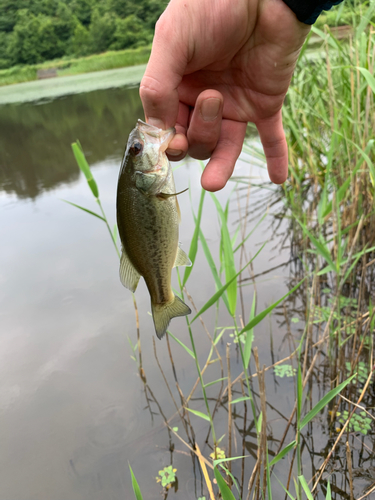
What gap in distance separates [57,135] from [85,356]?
888 centimetres

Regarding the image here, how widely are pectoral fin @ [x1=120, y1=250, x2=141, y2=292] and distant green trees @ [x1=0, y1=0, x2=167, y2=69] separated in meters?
37.2

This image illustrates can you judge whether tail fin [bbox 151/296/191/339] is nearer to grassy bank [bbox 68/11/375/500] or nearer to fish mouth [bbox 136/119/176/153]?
grassy bank [bbox 68/11/375/500]

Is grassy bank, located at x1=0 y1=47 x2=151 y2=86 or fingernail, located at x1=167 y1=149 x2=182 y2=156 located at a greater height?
grassy bank, located at x1=0 y1=47 x2=151 y2=86

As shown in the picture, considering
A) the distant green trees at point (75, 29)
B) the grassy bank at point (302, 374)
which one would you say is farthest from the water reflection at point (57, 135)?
the distant green trees at point (75, 29)

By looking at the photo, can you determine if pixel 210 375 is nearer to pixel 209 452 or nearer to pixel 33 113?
pixel 209 452

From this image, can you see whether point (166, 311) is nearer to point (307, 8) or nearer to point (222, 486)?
point (222, 486)

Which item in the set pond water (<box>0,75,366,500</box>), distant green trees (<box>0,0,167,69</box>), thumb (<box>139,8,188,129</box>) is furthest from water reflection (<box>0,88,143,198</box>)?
distant green trees (<box>0,0,167,69</box>)

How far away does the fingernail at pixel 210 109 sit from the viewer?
59.6 inches

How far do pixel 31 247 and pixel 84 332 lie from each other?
209cm

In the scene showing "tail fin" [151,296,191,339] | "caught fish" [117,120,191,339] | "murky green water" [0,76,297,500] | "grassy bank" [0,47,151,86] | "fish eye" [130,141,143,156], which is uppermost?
"grassy bank" [0,47,151,86]

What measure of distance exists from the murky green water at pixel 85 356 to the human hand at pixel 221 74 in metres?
1.72

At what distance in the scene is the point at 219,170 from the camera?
1.71 meters

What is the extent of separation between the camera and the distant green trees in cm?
3666

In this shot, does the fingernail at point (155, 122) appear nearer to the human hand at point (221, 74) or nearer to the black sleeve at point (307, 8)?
the human hand at point (221, 74)
